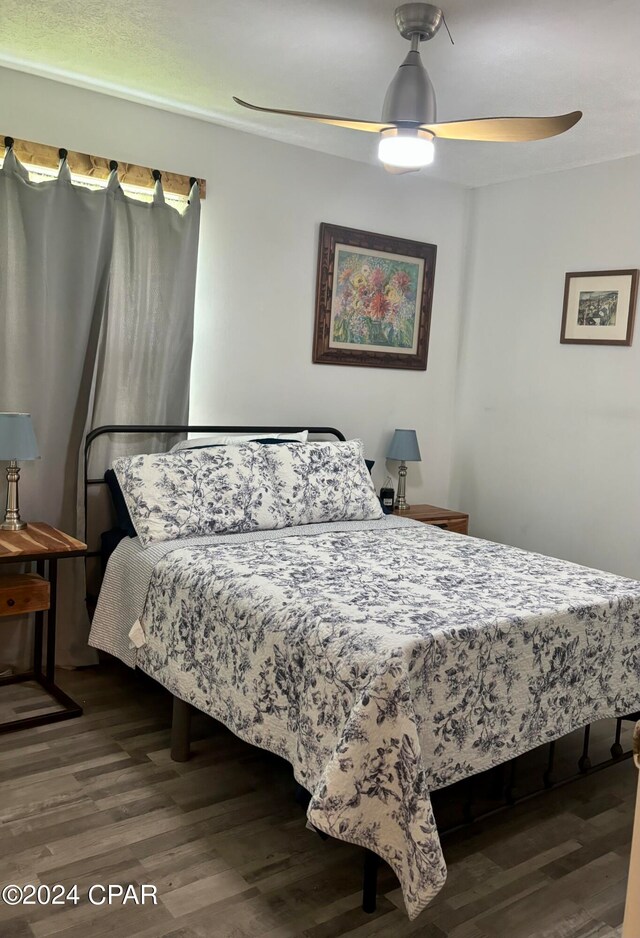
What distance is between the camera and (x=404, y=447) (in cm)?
455

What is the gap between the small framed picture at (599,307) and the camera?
4.08 m

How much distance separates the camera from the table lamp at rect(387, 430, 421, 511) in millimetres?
4538

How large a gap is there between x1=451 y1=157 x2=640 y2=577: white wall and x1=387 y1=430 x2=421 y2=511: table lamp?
0.56 meters

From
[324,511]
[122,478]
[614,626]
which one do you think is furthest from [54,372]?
[614,626]

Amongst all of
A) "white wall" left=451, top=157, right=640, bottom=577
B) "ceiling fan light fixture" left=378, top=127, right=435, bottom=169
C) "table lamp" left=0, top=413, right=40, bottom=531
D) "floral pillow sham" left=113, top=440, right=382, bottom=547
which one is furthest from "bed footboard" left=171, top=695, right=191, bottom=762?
"white wall" left=451, top=157, right=640, bottom=577

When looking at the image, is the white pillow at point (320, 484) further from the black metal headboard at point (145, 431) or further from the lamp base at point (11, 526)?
the lamp base at point (11, 526)

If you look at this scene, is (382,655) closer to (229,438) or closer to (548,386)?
(229,438)

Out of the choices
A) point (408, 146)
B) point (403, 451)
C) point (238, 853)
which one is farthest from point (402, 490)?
point (238, 853)

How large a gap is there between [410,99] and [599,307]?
7.23 ft

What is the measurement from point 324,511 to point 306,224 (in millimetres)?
1646

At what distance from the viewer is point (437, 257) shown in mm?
4820

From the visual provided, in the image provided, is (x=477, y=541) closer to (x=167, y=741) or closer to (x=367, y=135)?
(x=167, y=741)

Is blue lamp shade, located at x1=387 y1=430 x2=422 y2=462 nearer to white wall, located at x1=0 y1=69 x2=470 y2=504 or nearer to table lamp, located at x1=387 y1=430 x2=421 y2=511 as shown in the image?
table lamp, located at x1=387 y1=430 x2=421 y2=511

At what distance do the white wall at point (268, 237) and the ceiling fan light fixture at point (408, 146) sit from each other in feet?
5.41
